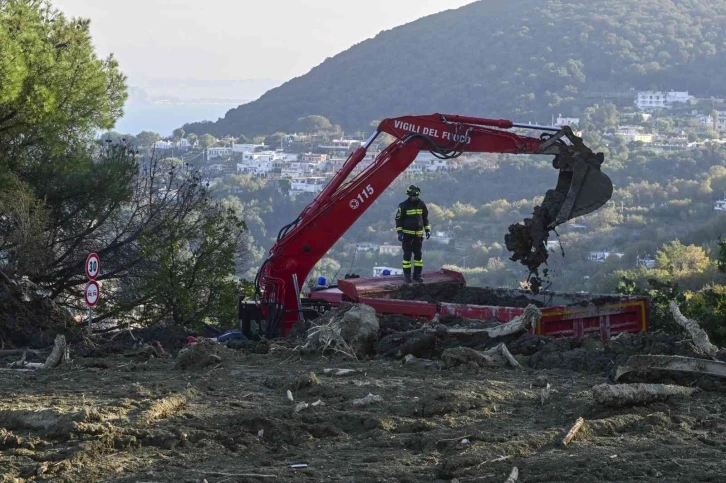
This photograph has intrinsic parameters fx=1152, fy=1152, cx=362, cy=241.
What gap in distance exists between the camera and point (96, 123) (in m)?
22.6

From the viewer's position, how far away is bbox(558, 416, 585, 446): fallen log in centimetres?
827

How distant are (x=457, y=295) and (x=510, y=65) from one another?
112 m

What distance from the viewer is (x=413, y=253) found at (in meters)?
17.7

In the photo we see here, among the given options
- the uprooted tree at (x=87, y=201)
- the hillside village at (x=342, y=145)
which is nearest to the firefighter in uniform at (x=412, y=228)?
the uprooted tree at (x=87, y=201)

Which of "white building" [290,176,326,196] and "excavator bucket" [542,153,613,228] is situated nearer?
"excavator bucket" [542,153,613,228]

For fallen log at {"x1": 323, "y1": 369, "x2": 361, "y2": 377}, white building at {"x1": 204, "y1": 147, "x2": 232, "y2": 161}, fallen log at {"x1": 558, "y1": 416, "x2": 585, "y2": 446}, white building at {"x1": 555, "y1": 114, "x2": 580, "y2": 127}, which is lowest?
fallen log at {"x1": 558, "y1": 416, "x2": 585, "y2": 446}

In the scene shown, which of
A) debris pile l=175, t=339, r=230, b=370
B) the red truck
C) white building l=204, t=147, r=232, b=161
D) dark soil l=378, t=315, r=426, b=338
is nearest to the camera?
debris pile l=175, t=339, r=230, b=370

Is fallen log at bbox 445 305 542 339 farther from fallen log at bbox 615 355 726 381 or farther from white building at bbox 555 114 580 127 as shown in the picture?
white building at bbox 555 114 580 127

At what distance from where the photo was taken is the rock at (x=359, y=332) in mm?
13094

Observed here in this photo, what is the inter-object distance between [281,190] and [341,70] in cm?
6003

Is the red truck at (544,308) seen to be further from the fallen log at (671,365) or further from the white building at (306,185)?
the white building at (306,185)

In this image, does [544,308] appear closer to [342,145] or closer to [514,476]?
[514,476]

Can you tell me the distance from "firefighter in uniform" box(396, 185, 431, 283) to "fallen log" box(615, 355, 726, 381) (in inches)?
288

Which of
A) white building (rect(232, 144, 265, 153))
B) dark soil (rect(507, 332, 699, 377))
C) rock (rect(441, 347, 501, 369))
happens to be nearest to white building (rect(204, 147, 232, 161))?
white building (rect(232, 144, 265, 153))
